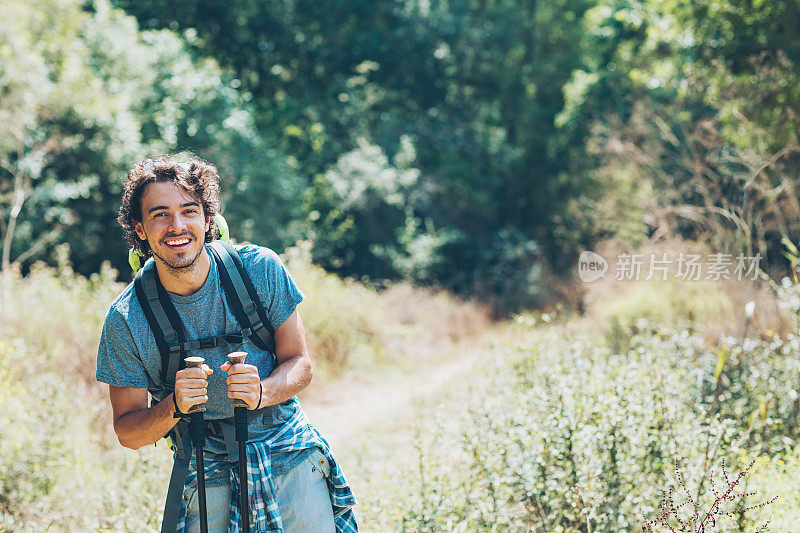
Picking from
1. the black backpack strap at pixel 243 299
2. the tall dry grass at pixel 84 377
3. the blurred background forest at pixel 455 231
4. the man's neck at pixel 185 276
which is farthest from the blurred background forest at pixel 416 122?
the man's neck at pixel 185 276

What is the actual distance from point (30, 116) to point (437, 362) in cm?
707

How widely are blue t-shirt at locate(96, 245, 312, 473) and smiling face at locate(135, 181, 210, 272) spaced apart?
13 cm

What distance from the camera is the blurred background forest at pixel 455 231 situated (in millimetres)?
3631

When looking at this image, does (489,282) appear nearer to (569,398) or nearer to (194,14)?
(194,14)

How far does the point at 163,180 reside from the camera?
2486mm

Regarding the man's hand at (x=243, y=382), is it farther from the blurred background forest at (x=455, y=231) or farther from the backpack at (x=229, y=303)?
the blurred background forest at (x=455, y=231)

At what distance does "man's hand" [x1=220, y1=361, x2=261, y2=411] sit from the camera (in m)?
2.21

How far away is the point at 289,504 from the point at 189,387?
0.61m

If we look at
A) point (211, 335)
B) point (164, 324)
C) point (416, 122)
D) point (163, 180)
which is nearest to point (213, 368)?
point (211, 335)

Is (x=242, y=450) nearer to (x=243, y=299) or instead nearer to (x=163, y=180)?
(x=243, y=299)

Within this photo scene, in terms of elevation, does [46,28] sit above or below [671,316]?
above

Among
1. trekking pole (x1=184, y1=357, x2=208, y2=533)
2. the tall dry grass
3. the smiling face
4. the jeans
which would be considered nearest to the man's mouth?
the smiling face

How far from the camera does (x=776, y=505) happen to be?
10.9 feet

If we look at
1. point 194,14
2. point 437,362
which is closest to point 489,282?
point 437,362
